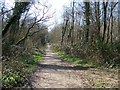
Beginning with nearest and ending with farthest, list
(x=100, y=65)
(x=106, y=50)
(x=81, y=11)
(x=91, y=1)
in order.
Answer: (x=100, y=65)
(x=106, y=50)
(x=91, y=1)
(x=81, y=11)

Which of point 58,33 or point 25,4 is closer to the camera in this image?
point 25,4

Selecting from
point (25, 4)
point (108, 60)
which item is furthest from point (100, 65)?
point (25, 4)

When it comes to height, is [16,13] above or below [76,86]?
above

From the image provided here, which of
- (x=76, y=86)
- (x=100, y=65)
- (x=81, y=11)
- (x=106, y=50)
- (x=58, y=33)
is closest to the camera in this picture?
(x=76, y=86)

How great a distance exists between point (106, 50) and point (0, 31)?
946 centimetres

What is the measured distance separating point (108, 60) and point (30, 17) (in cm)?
2117

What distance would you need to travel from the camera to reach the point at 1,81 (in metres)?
10.9

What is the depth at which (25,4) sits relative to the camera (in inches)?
933

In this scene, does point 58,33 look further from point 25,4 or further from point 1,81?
point 1,81

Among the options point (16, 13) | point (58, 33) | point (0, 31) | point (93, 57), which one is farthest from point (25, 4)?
point (58, 33)

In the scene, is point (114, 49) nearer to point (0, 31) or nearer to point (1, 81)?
point (0, 31)

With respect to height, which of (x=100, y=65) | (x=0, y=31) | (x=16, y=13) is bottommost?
(x=100, y=65)

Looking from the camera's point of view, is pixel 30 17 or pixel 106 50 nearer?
pixel 106 50

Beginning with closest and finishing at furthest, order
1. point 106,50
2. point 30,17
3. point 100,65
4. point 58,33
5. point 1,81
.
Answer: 1. point 1,81
2. point 100,65
3. point 106,50
4. point 30,17
5. point 58,33
